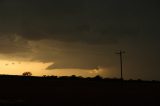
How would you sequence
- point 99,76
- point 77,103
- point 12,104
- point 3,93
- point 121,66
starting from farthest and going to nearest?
1. point 99,76
2. point 121,66
3. point 3,93
4. point 77,103
5. point 12,104

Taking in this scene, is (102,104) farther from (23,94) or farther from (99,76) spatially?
(99,76)

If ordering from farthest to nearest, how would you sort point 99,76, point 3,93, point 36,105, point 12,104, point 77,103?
1. point 99,76
2. point 3,93
3. point 77,103
4. point 36,105
5. point 12,104

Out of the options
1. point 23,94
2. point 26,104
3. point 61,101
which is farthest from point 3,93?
point 26,104

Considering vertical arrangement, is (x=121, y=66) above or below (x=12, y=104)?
above

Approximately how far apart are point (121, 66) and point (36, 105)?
180 ft

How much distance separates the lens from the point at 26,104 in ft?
94.3

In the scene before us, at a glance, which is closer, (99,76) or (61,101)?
(61,101)

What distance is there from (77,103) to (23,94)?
7492 mm

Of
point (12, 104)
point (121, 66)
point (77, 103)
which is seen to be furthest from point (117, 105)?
point (121, 66)

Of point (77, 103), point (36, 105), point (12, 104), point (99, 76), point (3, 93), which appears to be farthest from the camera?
point (99, 76)

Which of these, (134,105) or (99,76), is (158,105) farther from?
(99,76)

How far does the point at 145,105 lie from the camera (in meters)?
33.8

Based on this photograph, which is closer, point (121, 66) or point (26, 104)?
point (26, 104)

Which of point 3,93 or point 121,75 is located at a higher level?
point 121,75
